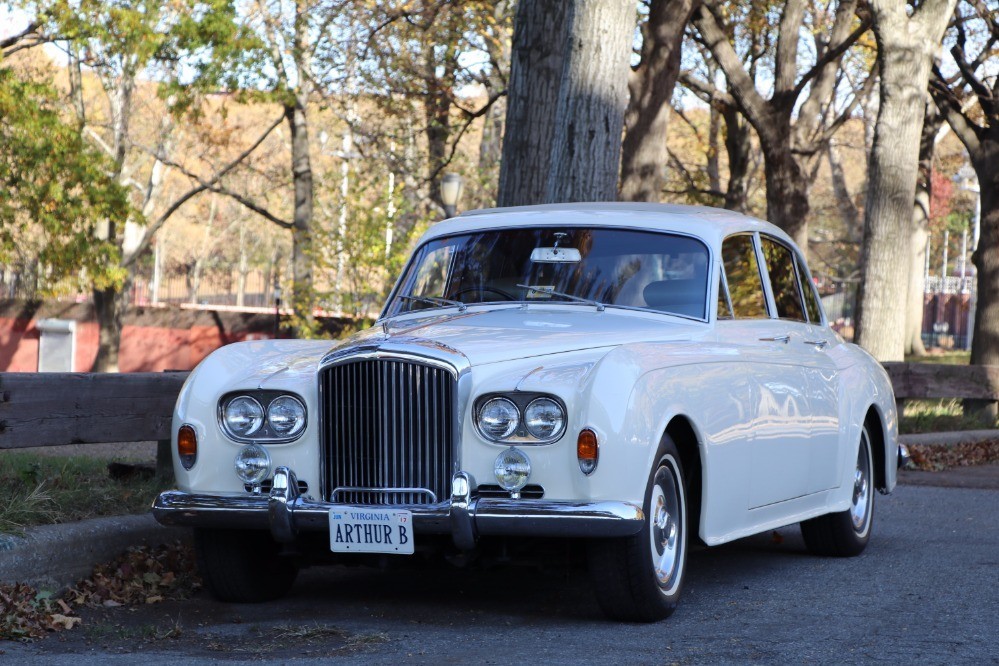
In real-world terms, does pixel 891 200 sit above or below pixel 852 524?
above

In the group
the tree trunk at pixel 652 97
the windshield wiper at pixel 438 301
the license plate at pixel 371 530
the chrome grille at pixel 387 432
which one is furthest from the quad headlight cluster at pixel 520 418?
the tree trunk at pixel 652 97

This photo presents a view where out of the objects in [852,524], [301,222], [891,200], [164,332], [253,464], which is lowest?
[164,332]

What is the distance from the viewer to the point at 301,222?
28.1 metres

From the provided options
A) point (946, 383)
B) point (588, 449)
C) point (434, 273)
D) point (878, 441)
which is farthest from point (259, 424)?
point (946, 383)

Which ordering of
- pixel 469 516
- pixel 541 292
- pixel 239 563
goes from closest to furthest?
pixel 469 516, pixel 239 563, pixel 541 292

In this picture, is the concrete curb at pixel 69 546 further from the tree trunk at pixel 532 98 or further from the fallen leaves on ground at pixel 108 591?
the tree trunk at pixel 532 98

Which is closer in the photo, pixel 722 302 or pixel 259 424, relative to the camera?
pixel 259 424

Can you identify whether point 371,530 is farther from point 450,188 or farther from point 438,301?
point 450,188

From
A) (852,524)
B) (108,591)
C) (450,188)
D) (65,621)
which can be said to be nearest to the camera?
(65,621)

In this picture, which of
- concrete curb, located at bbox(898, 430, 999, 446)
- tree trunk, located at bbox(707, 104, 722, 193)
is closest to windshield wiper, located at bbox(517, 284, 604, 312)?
concrete curb, located at bbox(898, 430, 999, 446)

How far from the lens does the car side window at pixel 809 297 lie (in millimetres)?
8414

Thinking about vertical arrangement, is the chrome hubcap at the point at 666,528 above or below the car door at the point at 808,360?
below

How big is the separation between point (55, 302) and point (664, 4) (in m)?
19.0

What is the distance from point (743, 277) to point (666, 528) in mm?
1826
